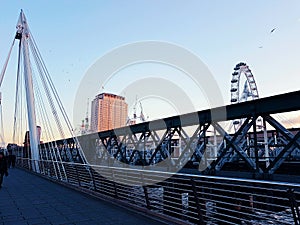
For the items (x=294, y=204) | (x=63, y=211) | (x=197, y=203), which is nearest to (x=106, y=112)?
(x=63, y=211)

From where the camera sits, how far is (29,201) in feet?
25.0

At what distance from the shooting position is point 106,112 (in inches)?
1735

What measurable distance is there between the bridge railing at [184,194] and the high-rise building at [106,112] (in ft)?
109

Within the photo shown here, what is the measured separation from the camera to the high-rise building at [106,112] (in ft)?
143

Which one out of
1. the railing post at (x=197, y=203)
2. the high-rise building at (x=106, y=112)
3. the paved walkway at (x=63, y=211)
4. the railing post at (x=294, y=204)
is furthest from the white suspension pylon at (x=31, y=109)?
the high-rise building at (x=106, y=112)

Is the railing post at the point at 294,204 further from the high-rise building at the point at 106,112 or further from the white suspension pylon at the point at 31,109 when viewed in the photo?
the high-rise building at the point at 106,112

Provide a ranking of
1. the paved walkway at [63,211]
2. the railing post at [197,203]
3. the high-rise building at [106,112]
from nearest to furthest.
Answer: the railing post at [197,203] → the paved walkway at [63,211] → the high-rise building at [106,112]

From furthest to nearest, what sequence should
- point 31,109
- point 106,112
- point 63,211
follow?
point 106,112, point 31,109, point 63,211

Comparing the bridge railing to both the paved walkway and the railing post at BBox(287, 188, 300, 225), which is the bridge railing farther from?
the paved walkway

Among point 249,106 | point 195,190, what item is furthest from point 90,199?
point 249,106

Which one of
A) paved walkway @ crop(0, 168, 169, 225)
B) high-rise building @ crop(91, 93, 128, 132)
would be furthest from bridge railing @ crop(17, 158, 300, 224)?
high-rise building @ crop(91, 93, 128, 132)

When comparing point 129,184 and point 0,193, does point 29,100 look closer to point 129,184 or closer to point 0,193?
point 0,193

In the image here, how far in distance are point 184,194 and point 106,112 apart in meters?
38.2

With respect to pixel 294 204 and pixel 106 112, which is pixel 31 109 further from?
pixel 106 112
